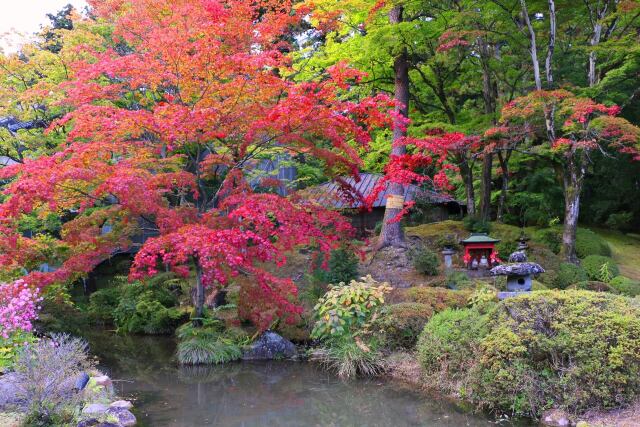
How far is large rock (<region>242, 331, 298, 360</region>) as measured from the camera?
1048 centimetres

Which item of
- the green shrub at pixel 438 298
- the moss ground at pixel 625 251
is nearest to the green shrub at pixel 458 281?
the green shrub at pixel 438 298

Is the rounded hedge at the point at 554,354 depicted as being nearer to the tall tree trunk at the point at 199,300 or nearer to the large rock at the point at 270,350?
the large rock at the point at 270,350

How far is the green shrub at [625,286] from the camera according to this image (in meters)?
10.8

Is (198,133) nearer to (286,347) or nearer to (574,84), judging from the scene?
(286,347)

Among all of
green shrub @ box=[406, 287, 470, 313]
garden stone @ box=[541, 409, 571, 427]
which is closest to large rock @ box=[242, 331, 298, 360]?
green shrub @ box=[406, 287, 470, 313]

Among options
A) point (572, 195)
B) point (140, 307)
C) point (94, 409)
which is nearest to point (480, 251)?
point (572, 195)

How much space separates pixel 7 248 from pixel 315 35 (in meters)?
13.9

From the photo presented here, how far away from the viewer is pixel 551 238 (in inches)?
551

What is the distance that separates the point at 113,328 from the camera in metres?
15.0

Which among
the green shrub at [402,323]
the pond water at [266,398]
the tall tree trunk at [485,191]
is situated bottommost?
the pond water at [266,398]

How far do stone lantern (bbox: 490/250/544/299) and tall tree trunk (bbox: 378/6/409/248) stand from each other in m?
5.53

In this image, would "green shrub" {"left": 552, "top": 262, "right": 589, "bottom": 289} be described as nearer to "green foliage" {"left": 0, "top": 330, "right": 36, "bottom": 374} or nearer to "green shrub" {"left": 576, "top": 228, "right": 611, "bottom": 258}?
"green shrub" {"left": 576, "top": 228, "right": 611, "bottom": 258}

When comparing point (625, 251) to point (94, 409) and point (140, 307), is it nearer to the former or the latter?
point (140, 307)

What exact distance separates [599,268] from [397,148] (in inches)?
220
